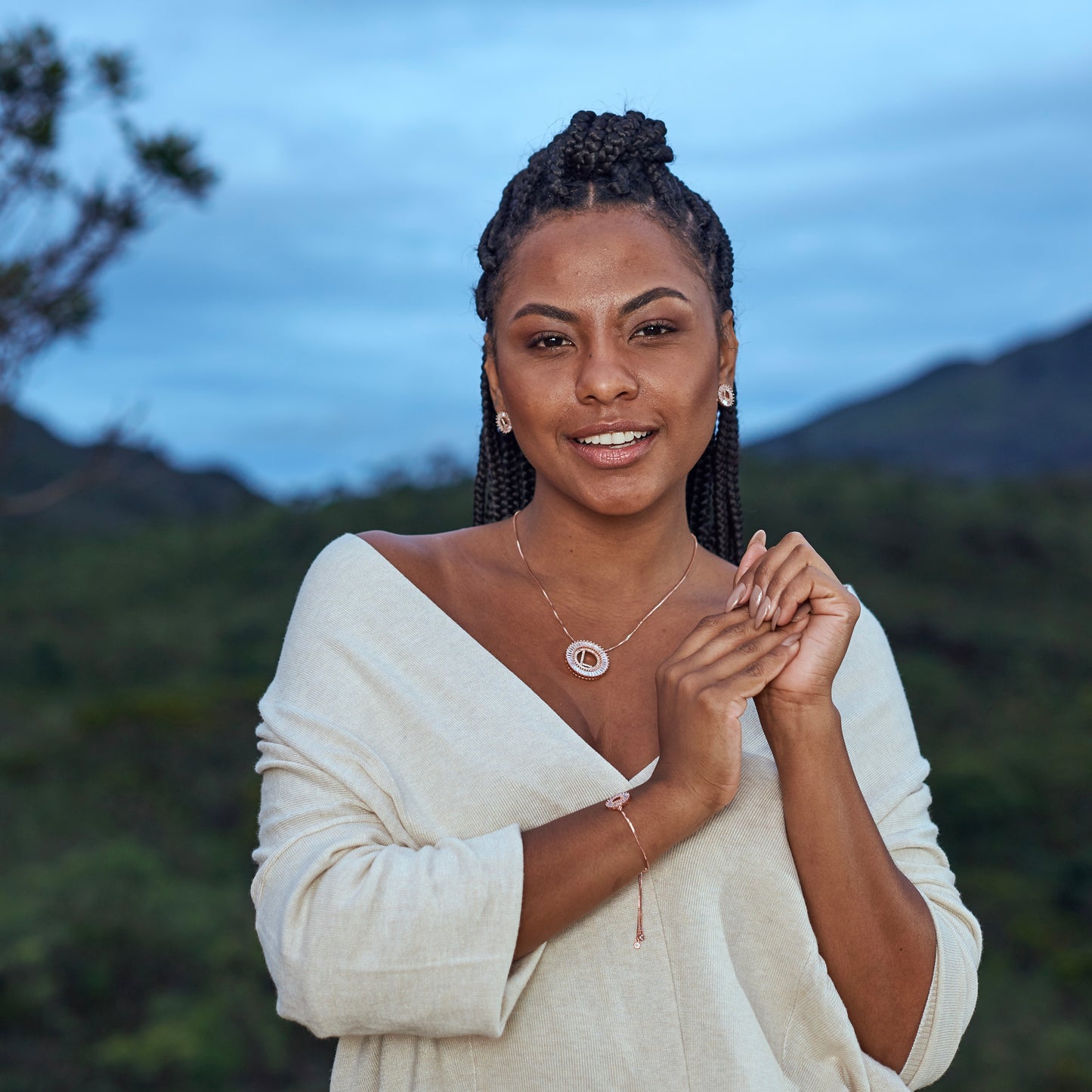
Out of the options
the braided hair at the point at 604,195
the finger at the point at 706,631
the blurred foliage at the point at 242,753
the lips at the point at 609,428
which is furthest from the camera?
the blurred foliage at the point at 242,753

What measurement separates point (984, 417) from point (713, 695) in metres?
42.9

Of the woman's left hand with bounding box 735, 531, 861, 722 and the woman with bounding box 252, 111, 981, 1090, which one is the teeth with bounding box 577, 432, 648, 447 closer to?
the woman with bounding box 252, 111, 981, 1090

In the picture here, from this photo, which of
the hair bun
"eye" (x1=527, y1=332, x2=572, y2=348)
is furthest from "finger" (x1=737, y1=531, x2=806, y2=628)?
the hair bun

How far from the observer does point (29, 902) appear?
9.58 m

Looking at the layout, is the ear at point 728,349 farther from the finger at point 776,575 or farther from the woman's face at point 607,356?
the finger at point 776,575

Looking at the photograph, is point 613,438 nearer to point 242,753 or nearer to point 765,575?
point 765,575

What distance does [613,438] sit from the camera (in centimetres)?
229

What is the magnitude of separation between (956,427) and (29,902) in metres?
37.4

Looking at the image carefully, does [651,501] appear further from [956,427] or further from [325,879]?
[956,427]

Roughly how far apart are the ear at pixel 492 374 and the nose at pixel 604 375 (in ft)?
0.88

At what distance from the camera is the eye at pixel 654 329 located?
228 centimetres

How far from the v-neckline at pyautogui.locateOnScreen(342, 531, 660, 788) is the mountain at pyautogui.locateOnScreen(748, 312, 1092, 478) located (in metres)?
34.8

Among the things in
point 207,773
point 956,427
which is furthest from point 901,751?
point 956,427

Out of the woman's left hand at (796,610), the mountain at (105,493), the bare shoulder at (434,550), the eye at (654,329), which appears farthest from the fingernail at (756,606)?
the mountain at (105,493)
